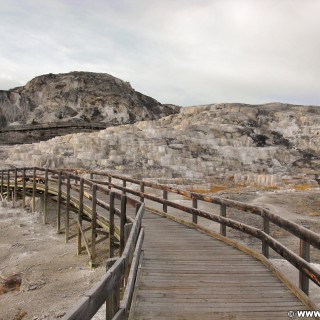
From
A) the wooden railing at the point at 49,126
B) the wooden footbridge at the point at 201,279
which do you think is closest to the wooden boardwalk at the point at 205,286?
the wooden footbridge at the point at 201,279

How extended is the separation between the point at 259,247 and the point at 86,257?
735 cm

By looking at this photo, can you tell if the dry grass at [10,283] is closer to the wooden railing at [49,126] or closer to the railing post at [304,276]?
the railing post at [304,276]

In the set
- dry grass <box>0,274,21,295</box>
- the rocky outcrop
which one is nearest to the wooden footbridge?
dry grass <box>0,274,21,295</box>

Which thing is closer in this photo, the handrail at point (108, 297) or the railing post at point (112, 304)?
the handrail at point (108, 297)

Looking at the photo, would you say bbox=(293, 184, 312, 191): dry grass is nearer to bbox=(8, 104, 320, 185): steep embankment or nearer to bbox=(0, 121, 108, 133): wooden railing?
bbox=(8, 104, 320, 185): steep embankment

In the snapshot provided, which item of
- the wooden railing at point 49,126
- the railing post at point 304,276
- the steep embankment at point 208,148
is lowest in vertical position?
the railing post at point 304,276

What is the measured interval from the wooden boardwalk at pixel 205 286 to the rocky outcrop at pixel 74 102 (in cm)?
6944

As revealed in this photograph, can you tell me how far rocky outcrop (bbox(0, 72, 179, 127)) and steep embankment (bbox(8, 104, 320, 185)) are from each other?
32932 mm

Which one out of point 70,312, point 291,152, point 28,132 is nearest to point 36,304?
point 70,312

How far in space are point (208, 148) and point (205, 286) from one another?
1379 inches

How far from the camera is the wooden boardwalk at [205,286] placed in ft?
17.1

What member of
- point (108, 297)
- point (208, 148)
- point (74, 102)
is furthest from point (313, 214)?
point (74, 102)

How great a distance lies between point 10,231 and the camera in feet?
66.0

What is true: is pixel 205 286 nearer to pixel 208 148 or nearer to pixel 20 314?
pixel 20 314
